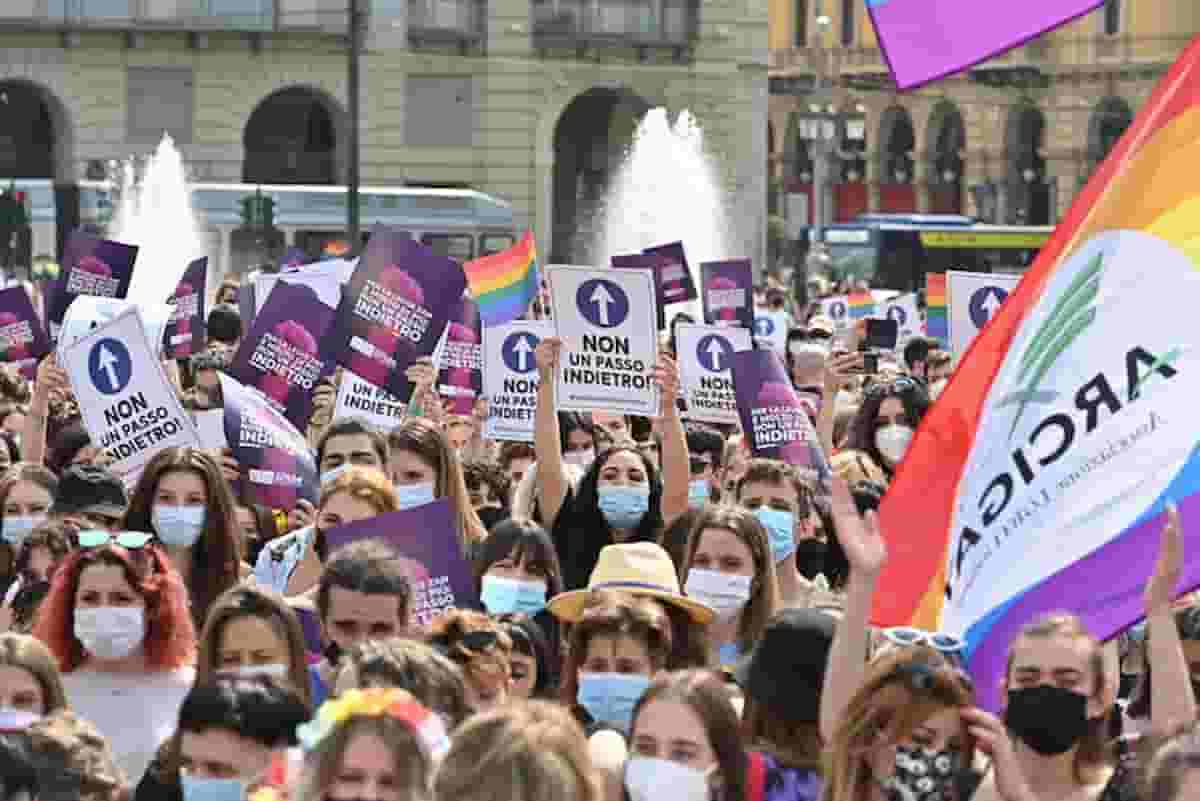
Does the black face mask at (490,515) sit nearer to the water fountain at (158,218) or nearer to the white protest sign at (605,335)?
the white protest sign at (605,335)

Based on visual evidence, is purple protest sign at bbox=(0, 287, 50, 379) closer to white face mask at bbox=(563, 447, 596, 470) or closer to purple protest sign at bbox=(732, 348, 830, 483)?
white face mask at bbox=(563, 447, 596, 470)

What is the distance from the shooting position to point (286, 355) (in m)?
13.2

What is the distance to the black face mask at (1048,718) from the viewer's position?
6023 millimetres

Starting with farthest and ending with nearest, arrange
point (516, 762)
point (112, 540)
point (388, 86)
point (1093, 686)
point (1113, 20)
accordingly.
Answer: point (1113, 20) < point (388, 86) < point (112, 540) < point (1093, 686) < point (516, 762)

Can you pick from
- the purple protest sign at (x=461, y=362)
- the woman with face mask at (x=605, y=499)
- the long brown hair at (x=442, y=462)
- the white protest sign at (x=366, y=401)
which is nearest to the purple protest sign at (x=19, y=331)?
the purple protest sign at (x=461, y=362)

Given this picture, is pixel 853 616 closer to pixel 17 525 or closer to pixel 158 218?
pixel 17 525

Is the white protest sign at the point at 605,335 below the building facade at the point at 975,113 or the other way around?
below

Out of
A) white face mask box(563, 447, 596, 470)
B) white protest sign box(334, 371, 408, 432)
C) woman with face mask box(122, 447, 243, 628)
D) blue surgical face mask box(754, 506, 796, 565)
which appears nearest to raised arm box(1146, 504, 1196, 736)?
blue surgical face mask box(754, 506, 796, 565)

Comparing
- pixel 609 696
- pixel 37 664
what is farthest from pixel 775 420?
pixel 37 664

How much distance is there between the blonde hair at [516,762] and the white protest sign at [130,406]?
6097 mm

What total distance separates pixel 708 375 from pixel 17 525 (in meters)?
5.13

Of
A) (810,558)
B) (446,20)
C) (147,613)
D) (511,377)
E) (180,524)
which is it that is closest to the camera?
(147,613)

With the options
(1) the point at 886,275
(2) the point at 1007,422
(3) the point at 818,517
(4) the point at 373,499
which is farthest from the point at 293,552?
(1) the point at 886,275

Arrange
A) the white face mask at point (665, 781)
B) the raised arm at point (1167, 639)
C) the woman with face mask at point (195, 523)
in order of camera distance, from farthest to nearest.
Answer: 1. the woman with face mask at point (195, 523)
2. the raised arm at point (1167, 639)
3. the white face mask at point (665, 781)
